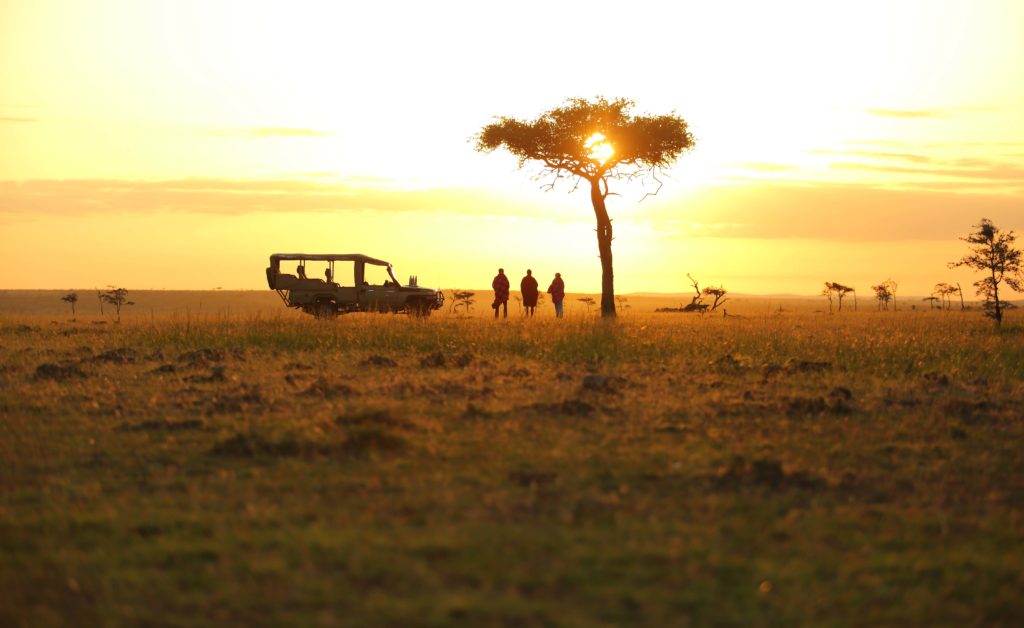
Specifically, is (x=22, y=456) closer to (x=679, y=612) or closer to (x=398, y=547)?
(x=398, y=547)

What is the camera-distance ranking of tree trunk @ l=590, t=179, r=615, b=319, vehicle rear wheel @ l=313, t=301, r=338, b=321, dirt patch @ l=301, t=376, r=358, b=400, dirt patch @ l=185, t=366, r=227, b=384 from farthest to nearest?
tree trunk @ l=590, t=179, r=615, b=319
vehicle rear wheel @ l=313, t=301, r=338, b=321
dirt patch @ l=185, t=366, r=227, b=384
dirt patch @ l=301, t=376, r=358, b=400

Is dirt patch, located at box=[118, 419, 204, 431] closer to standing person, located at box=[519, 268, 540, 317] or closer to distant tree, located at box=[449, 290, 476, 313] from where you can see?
standing person, located at box=[519, 268, 540, 317]

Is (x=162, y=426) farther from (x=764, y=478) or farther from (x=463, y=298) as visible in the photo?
(x=463, y=298)

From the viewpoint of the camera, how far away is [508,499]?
7574 millimetres

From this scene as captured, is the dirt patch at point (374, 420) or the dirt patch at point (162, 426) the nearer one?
the dirt patch at point (374, 420)

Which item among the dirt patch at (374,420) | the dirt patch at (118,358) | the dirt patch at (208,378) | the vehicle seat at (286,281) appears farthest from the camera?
the vehicle seat at (286,281)

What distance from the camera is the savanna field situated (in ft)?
18.1

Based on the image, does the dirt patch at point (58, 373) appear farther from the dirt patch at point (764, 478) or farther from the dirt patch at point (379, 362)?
the dirt patch at point (764, 478)

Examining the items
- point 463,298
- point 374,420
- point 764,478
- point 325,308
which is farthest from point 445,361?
point 463,298

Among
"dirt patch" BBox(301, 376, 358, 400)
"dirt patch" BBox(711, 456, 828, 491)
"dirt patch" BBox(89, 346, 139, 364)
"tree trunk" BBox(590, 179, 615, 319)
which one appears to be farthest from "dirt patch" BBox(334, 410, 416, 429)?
"tree trunk" BBox(590, 179, 615, 319)

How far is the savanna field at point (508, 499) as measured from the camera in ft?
18.1

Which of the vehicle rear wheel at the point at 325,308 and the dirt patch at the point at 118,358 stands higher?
the vehicle rear wheel at the point at 325,308

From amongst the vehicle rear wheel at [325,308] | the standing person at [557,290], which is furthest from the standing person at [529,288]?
the vehicle rear wheel at [325,308]

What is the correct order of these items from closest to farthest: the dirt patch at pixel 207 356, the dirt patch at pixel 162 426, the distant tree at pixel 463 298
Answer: the dirt patch at pixel 162 426
the dirt patch at pixel 207 356
the distant tree at pixel 463 298
